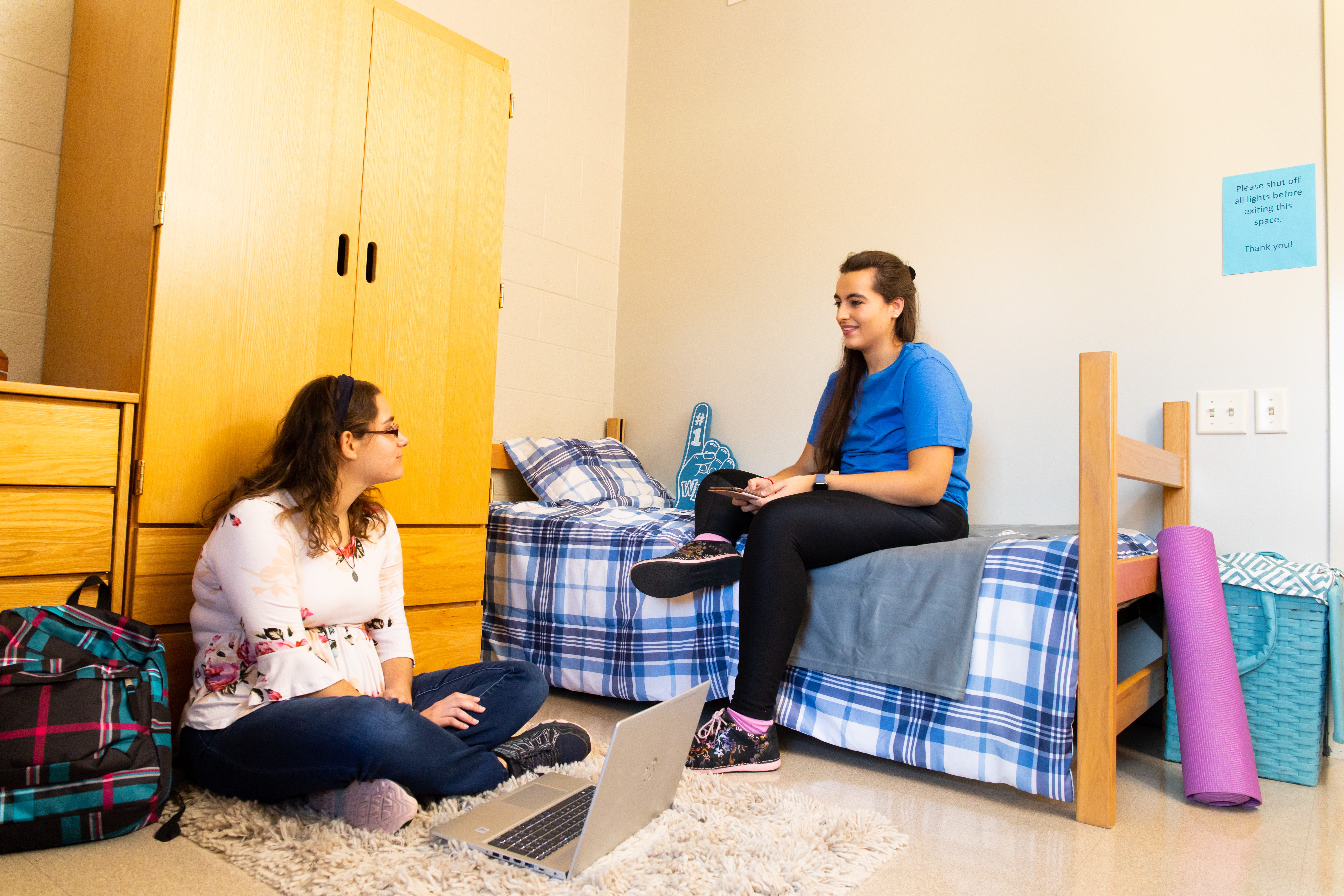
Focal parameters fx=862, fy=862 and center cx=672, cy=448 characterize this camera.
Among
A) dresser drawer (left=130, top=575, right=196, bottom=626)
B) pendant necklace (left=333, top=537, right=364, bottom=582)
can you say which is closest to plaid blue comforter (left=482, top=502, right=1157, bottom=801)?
pendant necklace (left=333, top=537, right=364, bottom=582)

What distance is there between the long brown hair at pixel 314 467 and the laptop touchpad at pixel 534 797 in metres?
0.51

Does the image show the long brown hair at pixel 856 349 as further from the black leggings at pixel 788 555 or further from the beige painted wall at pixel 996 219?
the beige painted wall at pixel 996 219

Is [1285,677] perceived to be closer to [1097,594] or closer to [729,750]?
[1097,594]

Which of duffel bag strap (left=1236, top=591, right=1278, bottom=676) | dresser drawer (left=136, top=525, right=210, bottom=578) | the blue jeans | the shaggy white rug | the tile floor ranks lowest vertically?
the tile floor

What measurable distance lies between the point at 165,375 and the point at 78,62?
90cm

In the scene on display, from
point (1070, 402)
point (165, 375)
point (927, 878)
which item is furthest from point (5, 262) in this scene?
point (1070, 402)

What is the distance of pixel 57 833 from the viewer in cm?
118

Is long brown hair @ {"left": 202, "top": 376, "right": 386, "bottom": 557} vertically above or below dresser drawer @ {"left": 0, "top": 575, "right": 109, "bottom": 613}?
above

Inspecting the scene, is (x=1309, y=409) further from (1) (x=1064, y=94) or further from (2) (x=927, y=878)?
(2) (x=927, y=878)

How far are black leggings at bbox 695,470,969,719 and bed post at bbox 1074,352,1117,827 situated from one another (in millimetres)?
410

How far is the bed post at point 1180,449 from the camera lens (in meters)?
2.12

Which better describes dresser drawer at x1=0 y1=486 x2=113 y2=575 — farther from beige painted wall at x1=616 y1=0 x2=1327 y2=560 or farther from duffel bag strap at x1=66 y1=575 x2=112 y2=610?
beige painted wall at x1=616 y1=0 x2=1327 y2=560

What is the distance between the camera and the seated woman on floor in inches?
49.9

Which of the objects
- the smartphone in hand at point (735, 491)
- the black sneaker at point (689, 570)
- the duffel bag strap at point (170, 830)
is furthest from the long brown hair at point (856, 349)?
the duffel bag strap at point (170, 830)
